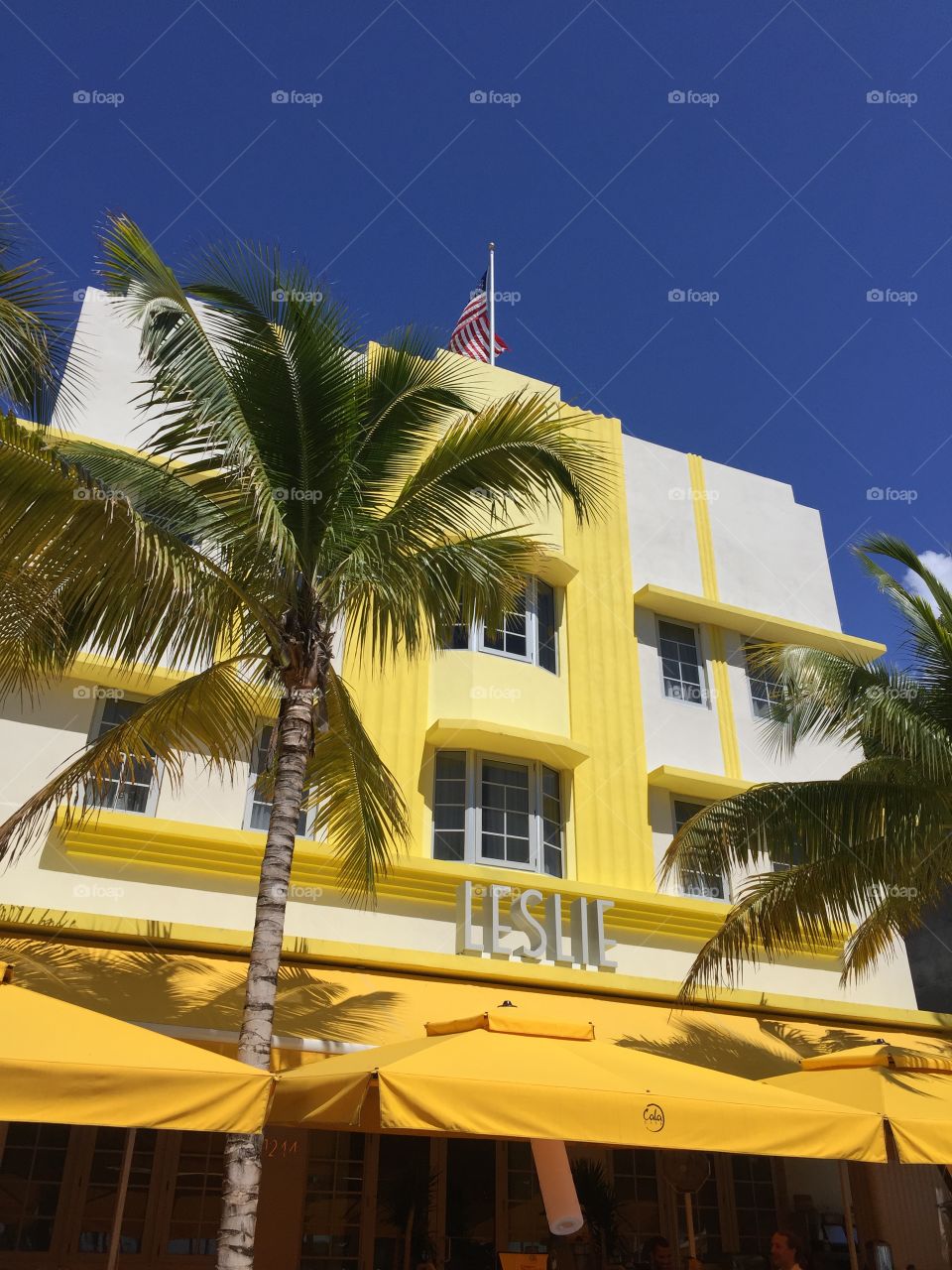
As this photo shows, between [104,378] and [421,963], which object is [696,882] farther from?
[104,378]

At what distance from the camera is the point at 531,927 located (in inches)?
496

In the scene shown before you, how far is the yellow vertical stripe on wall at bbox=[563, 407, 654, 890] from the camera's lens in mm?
14305

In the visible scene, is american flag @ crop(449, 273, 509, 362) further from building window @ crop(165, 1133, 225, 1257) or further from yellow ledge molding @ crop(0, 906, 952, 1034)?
building window @ crop(165, 1133, 225, 1257)

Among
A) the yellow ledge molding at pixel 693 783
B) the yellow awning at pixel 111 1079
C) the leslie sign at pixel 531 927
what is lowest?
the yellow awning at pixel 111 1079

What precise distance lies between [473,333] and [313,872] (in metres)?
10.7

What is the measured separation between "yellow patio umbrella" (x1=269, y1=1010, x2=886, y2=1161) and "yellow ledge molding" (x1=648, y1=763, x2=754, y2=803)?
6944mm

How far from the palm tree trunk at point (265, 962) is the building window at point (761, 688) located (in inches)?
405

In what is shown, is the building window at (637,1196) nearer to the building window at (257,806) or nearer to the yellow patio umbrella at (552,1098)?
the yellow patio umbrella at (552,1098)

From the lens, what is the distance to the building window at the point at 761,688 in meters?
17.0

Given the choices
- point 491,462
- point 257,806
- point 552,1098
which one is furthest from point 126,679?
point 552,1098

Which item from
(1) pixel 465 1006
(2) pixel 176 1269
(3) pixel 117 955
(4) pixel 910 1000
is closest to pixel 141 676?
(3) pixel 117 955

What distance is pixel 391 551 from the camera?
30.3ft

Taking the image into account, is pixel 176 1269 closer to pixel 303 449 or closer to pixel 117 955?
pixel 117 955

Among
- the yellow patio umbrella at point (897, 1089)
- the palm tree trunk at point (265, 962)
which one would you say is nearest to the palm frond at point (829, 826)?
the yellow patio umbrella at point (897, 1089)
